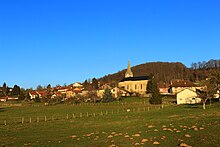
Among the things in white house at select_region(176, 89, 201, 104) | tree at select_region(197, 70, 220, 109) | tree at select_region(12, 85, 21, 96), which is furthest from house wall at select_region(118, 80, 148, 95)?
tree at select_region(197, 70, 220, 109)

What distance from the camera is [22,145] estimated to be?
22.2m

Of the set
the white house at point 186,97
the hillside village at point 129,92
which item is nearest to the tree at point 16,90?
the hillside village at point 129,92

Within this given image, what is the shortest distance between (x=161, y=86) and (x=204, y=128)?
143907 mm

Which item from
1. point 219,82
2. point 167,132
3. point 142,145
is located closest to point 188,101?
point 219,82

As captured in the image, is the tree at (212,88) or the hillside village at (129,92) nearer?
the tree at (212,88)

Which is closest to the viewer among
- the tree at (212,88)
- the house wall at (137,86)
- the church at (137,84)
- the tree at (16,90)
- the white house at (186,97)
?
the tree at (212,88)

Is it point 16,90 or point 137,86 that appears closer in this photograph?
point 137,86

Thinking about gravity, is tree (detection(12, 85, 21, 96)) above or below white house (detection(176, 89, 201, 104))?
above

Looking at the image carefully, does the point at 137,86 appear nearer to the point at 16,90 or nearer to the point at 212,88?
the point at 16,90

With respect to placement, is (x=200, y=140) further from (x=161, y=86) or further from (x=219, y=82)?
(x=161, y=86)

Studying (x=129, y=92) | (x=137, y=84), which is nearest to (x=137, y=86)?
(x=137, y=84)

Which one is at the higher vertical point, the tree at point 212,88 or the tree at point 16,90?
the tree at point 16,90

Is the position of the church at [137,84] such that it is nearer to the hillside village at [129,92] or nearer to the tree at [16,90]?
the hillside village at [129,92]

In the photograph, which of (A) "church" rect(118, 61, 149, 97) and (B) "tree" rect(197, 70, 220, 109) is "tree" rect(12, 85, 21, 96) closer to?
(A) "church" rect(118, 61, 149, 97)
